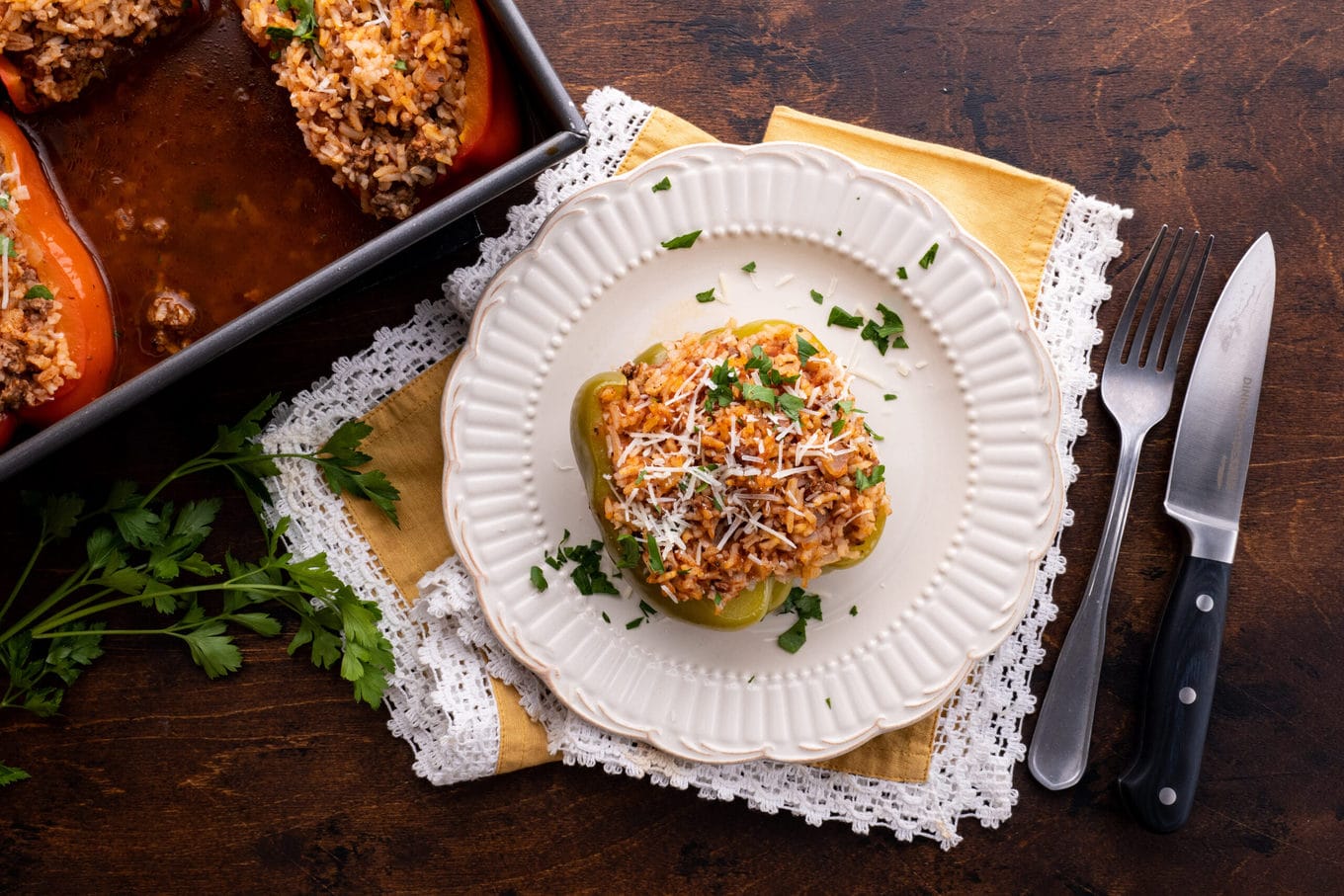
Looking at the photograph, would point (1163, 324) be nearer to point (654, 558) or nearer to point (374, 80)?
point (654, 558)

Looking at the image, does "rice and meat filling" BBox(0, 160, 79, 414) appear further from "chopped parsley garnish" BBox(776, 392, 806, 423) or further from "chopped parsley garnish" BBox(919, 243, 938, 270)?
"chopped parsley garnish" BBox(919, 243, 938, 270)

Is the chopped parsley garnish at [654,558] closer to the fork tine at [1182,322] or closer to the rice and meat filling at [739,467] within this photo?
the rice and meat filling at [739,467]

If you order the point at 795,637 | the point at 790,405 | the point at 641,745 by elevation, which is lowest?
the point at 641,745

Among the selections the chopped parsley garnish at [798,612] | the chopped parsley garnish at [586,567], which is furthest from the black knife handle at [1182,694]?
the chopped parsley garnish at [586,567]

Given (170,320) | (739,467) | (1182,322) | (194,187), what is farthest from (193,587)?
(1182,322)

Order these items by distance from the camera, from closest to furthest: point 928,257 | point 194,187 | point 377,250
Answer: point 377,250, point 194,187, point 928,257

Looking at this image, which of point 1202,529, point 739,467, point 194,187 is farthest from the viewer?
point 1202,529
